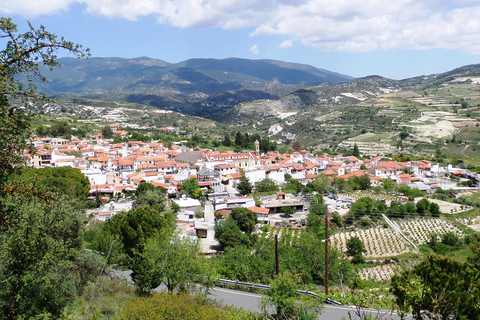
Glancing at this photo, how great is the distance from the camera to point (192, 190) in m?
39.1

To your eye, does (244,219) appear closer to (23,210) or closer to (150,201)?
(150,201)

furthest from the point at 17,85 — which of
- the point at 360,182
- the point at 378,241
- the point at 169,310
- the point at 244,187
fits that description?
the point at 360,182

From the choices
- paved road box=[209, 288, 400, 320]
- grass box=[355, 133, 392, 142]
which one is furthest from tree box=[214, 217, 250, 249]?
grass box=[355, 133, 392, 142]

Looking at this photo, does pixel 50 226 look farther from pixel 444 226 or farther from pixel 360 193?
pixel 360 193

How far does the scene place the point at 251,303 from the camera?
1171 centimetres

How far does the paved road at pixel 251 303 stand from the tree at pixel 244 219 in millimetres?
16334

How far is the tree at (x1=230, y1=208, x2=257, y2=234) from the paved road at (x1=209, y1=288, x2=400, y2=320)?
16334 millimetres

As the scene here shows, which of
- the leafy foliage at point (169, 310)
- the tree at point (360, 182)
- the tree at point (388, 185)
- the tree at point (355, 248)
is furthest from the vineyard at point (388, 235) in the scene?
the leafy foliage at point (169, 310)

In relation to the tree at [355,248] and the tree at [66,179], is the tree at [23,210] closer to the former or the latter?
Answer: the tree at [66,179]

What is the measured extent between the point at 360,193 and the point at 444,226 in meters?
12.0

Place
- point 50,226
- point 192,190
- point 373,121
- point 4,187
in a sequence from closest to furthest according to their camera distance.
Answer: point 4,187 → point 50,226 → point 192,190 → point 373,121

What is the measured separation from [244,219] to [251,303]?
1803cm

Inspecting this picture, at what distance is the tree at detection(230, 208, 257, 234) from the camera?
29453 mm

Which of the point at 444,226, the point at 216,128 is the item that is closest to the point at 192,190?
the point at 444,226
